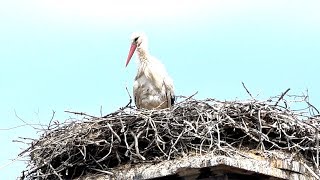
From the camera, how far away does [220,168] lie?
493cm

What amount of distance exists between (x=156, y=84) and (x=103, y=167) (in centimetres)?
227

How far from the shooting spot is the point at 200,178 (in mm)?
5148

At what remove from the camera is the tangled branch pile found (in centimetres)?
545

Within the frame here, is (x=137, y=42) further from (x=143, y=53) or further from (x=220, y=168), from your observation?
(x=220, y=168)

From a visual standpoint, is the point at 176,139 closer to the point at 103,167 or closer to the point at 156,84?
the point at 103,167

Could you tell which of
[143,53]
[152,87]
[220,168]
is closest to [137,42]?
[143,53]

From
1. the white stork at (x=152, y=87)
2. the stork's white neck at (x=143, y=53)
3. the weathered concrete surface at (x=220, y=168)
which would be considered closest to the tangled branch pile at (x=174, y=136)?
the weathered concrete surface at (x=220, y=168)

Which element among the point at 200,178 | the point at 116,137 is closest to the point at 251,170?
the point at 200,178

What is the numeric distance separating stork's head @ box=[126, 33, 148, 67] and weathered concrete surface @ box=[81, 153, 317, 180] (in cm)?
287

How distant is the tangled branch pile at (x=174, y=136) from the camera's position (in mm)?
5453

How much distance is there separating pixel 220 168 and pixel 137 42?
380cm

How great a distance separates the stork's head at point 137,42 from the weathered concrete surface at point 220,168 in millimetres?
2871

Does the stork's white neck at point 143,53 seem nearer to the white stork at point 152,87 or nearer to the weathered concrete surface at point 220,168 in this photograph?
the white stork at point 152,87

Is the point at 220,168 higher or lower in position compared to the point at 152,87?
lower
